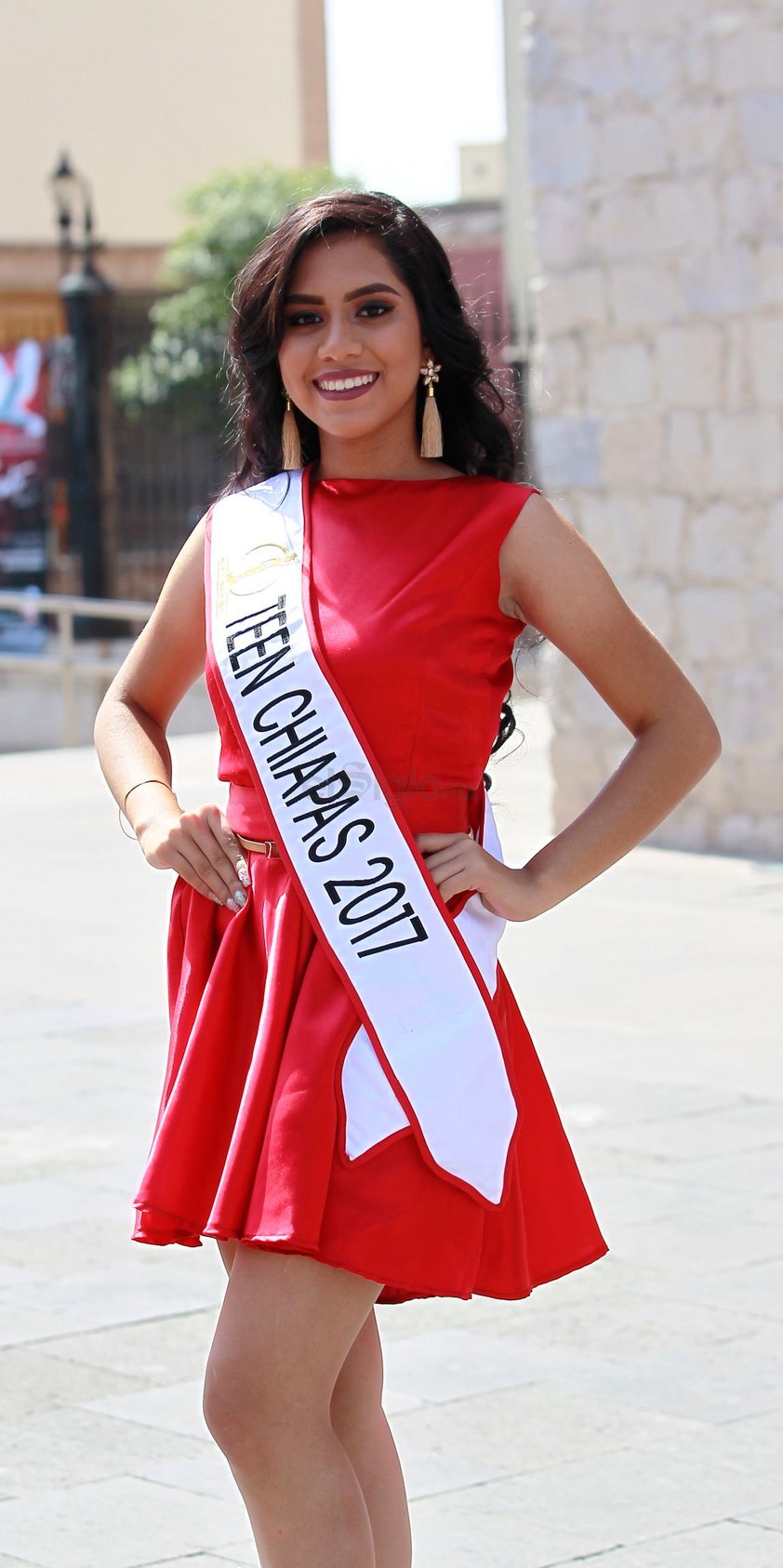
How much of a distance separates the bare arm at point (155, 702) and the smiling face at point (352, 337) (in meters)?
0.21

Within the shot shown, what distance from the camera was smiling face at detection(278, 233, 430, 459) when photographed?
235 cm

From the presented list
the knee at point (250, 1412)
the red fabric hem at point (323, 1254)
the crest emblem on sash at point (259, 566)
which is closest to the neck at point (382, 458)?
the crest emblem on sash at point (259, 566)

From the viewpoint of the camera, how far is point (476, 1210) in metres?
2.17

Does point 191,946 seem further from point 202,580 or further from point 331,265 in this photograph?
point 331,265

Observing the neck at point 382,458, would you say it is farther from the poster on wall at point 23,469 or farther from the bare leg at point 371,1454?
the poster on wall at point 23,469

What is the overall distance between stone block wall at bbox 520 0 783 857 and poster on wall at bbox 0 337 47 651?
12.8 metres

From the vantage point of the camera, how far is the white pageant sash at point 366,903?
2.16m

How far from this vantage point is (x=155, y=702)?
257 centimetres

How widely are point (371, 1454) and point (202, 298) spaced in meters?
18.6

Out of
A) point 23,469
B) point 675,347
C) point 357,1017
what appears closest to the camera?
point 357,1017

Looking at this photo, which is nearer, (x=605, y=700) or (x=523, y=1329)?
(x=605, y=700)

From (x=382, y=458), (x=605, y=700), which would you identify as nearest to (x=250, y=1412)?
(x=605, y=700)

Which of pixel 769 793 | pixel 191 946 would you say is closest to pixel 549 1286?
pixel 191 946

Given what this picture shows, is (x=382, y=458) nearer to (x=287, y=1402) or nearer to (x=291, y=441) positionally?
(x=291, y=441)
